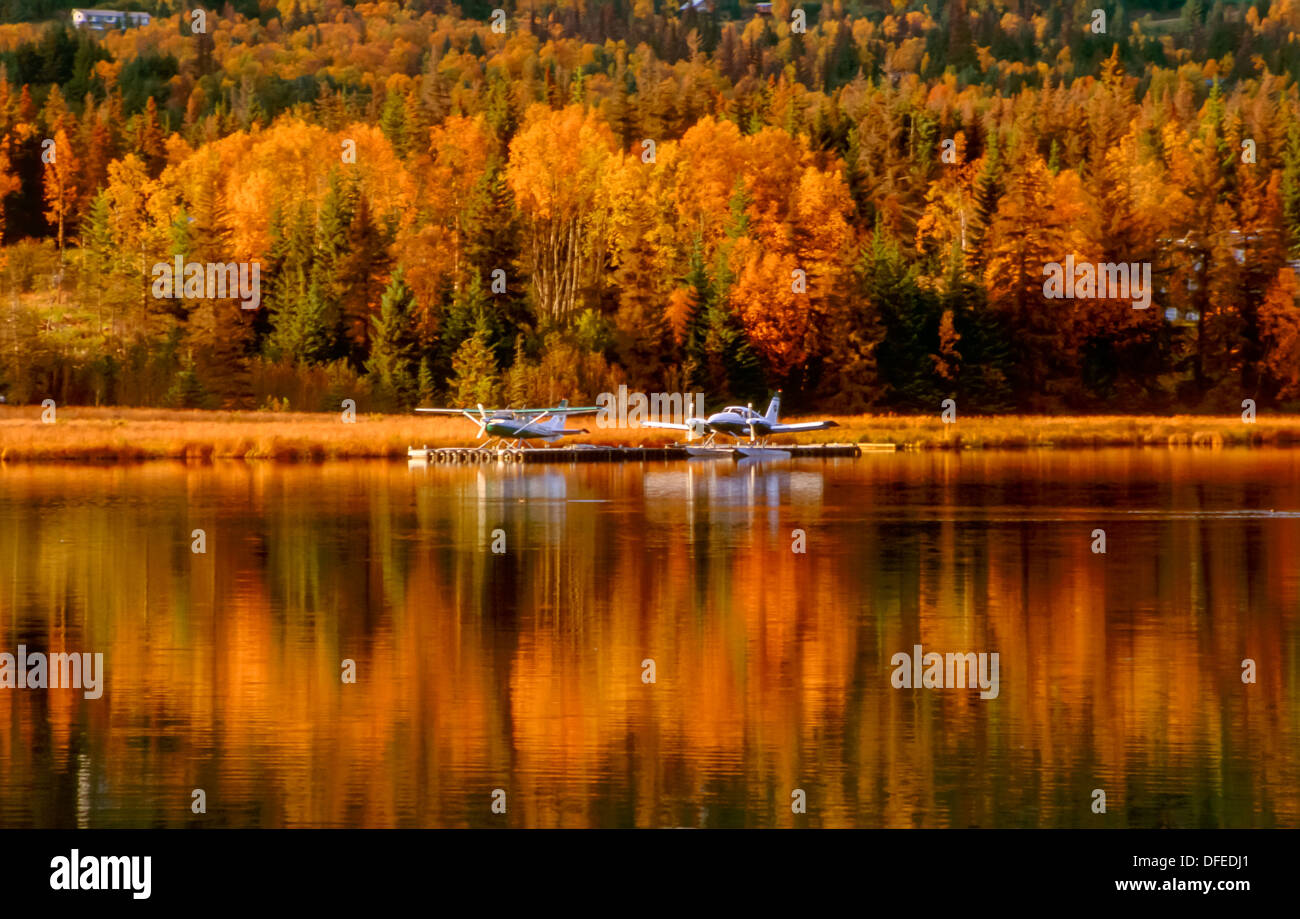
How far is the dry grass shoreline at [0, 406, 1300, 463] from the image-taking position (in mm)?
62156

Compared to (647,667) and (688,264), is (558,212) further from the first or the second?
(647,667)

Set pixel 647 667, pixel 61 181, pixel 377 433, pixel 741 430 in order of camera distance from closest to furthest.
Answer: pixel 647 667 < pixel 377 433 < pixel 741 430 < pixel 61 181

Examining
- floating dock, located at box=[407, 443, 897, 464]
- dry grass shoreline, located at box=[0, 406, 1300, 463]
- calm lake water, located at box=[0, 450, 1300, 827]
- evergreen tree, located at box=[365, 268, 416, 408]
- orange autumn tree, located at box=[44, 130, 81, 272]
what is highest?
orange autumn tree, located at box=[44, 130, 81, 272]

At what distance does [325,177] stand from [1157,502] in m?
75.0

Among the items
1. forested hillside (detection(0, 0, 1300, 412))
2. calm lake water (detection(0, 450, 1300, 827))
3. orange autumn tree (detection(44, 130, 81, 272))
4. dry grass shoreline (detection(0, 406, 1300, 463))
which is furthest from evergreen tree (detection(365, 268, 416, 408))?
orange autumn tree (detection(44, 130, 81, 272))

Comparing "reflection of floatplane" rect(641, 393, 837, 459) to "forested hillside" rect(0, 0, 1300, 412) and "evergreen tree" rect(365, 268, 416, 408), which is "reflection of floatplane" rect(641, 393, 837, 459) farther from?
"evergreen tree" rect(365, 268, 416, 408)

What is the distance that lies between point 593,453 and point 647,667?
1729 inches

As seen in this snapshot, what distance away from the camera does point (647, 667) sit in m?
20.8

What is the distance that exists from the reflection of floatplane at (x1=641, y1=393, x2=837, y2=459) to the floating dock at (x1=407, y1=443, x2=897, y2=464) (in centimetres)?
7

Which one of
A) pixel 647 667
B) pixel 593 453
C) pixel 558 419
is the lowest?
pixel 647 667

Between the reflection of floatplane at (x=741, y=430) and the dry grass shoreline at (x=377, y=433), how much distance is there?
1.79 metres

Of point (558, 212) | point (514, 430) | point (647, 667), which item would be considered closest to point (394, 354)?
point (514, 430)

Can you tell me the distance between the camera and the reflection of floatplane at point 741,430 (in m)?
67.4
